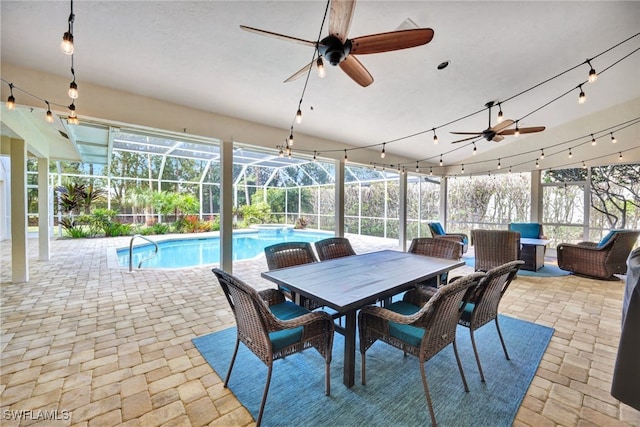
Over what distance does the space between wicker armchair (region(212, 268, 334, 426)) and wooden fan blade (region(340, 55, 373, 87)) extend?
205 cm

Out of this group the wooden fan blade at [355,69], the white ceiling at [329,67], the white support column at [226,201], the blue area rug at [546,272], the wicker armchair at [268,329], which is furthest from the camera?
the blue area rug at [546,272]

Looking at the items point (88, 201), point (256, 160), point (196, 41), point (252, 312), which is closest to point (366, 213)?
point (256, 160)

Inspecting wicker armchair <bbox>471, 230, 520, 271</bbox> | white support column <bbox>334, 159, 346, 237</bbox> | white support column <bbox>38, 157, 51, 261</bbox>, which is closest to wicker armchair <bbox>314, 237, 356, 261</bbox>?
white support column <bbox>334, 159, 346, 237</bbox>

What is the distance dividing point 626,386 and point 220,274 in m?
2.49

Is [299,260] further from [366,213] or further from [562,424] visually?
[366,213]

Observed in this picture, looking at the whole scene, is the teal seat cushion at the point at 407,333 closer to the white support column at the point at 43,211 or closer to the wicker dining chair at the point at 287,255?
the wicker dining chair at the point at 287,255

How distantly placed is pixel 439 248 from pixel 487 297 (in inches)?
50.5

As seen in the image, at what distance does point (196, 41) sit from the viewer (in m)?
2.88

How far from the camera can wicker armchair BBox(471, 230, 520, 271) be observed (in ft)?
15.6

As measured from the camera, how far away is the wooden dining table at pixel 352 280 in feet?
6.28

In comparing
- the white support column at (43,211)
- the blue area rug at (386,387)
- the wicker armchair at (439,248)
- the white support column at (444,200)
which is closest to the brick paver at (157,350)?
the blue area rug at (386,387)

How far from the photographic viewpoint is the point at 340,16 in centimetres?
178

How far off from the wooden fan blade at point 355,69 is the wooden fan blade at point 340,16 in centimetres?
36

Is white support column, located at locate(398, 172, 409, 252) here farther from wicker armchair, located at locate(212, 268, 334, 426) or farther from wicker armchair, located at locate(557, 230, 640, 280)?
wicker armchair, located at locate(212, 268, 334, 426)
